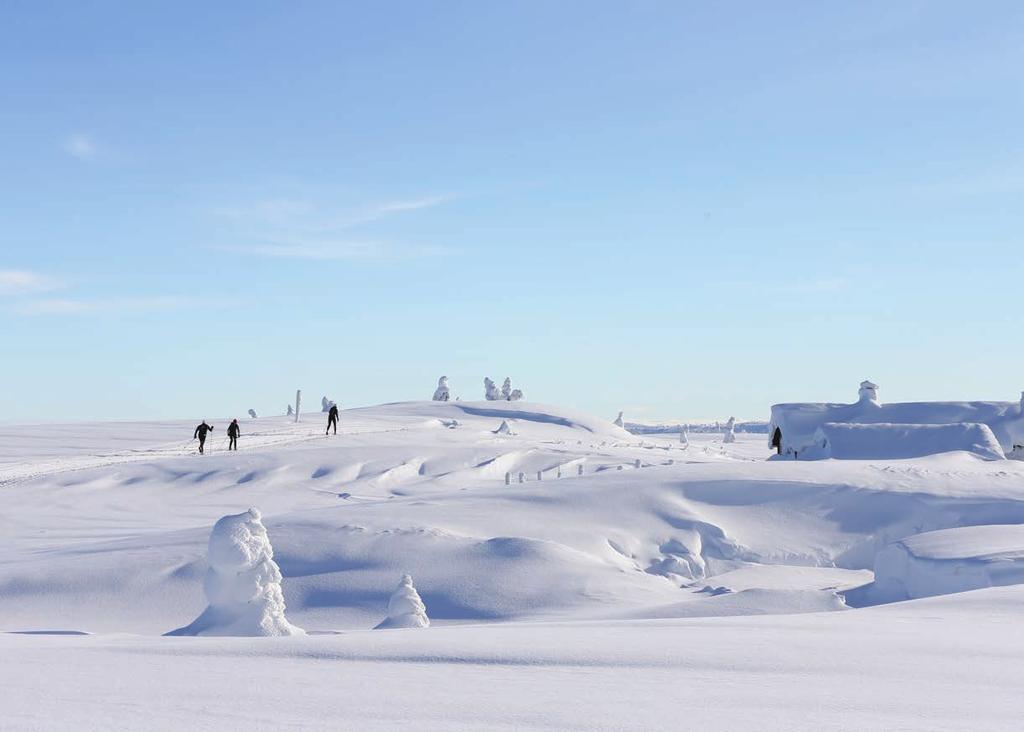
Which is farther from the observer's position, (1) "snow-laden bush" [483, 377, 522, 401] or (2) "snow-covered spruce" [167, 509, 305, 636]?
(1) "snow-laden bush" [483, 377, 522, 401]

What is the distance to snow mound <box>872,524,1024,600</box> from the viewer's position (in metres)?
15.0

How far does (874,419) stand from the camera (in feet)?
127

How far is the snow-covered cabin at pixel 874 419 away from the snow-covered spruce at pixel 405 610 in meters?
23.3

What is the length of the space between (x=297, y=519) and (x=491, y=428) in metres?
27.8

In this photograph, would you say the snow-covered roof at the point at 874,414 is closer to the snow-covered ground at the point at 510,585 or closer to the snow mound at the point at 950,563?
the snow-covered ground at the point at 510,585

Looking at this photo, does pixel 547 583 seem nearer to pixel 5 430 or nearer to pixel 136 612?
pixel 136 612

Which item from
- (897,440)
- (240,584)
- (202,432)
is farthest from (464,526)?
(897,440)

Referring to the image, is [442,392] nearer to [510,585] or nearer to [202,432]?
[202,432]

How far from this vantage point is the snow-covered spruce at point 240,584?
12625 mm

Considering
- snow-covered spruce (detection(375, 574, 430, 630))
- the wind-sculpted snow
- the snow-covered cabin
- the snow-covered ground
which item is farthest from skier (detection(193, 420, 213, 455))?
snow-covered spruce (detection(375, 574, 430, 630))

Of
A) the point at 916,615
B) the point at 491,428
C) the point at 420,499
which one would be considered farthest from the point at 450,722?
the point at 491,428

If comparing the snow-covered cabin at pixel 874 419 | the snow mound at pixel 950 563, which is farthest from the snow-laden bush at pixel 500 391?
the snow mound at pixel 950 563

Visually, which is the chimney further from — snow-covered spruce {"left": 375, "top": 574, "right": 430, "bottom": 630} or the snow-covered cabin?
snow-covered spruce {"left": 375, "top": 574, "right": 430, "bottom": 630}

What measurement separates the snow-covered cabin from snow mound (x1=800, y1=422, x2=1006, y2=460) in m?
0.04
